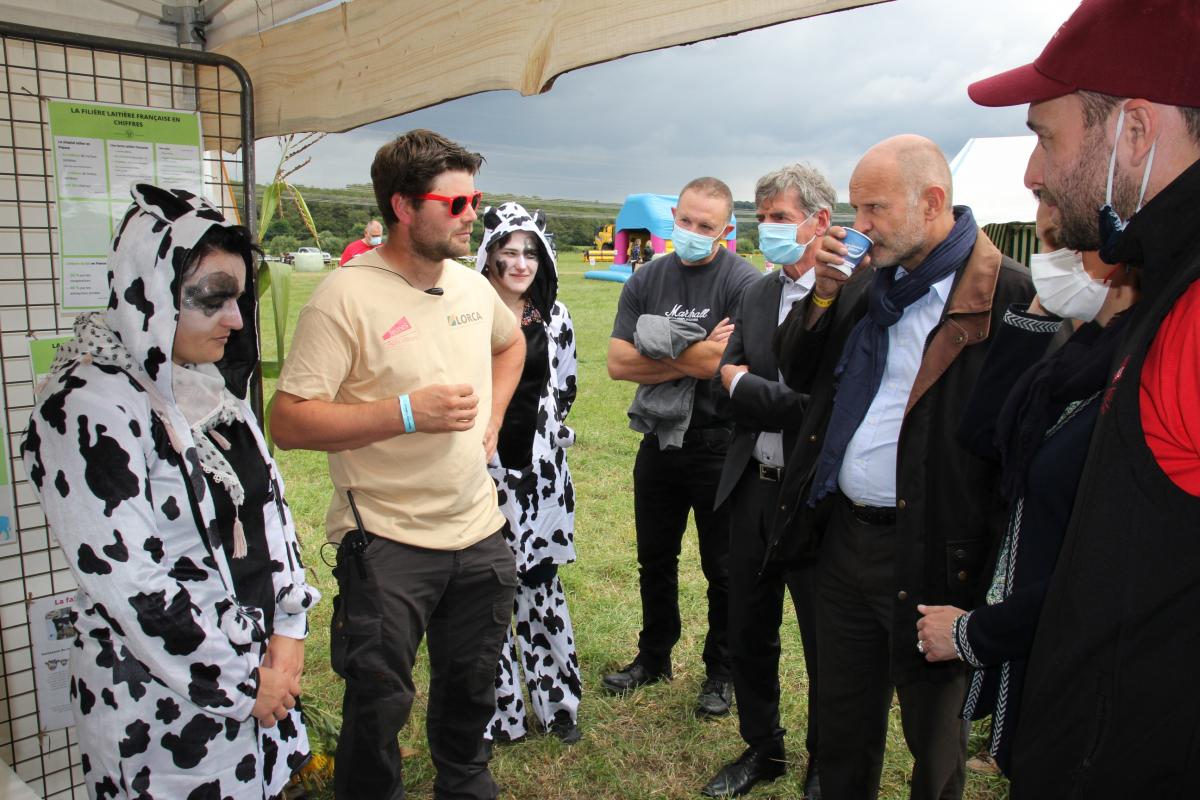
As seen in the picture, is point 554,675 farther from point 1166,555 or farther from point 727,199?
point 1166,555

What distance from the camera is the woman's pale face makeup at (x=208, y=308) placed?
5.98 feet

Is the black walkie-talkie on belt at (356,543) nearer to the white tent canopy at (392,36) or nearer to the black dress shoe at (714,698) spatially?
the white tent canopy at (392,36)

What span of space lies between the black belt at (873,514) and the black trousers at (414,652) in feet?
3.67

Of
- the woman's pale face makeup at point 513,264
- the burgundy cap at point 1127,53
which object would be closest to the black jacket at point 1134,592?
the burgundy cap at point 1127,53

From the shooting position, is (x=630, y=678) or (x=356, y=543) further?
(x=630, y=678)

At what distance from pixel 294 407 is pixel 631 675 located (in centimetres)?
219

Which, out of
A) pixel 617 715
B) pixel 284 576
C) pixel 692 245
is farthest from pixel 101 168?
pixel 617 715

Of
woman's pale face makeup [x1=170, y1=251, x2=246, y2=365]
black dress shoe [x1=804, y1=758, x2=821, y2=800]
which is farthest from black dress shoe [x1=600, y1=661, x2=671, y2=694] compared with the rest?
woman's pale face makeup [x1=170, y1=251, x2=246, y2=365]

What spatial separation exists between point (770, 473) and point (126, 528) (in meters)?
1.99

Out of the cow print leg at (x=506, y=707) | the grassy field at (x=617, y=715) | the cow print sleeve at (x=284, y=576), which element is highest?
the cow print sleeve at (x=284, y=576)

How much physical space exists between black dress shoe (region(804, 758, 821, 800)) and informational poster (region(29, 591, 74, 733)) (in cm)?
247

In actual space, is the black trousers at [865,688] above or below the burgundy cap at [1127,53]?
below

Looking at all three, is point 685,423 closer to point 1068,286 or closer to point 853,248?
point 853,248

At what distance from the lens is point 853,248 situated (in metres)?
2.16
